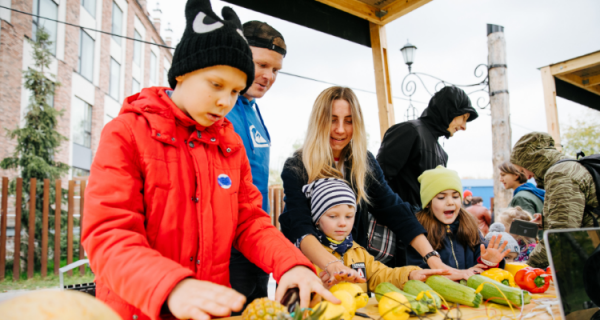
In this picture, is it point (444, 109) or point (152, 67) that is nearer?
point (444, 109)

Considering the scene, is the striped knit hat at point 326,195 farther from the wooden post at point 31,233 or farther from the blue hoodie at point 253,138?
the wooden post at point 31,233

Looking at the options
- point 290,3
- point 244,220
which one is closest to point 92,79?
point 290,3

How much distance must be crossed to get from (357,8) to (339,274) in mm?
3221

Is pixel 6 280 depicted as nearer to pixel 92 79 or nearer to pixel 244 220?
pixel 244 220

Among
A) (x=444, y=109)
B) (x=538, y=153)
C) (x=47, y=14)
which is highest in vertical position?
(x=47, y=14)

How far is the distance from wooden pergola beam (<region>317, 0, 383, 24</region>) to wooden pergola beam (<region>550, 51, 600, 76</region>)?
5254 mm

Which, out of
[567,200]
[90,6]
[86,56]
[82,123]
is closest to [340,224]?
[567,200]

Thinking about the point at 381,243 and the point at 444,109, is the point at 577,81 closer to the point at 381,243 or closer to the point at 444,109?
the point at 444,109

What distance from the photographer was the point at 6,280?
22.2ft

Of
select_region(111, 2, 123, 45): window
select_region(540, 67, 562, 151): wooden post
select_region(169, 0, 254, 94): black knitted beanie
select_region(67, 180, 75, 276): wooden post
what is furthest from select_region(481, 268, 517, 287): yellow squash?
select_region(111, 2, 123, 45): window

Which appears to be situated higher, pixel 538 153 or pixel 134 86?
pixel 134 86

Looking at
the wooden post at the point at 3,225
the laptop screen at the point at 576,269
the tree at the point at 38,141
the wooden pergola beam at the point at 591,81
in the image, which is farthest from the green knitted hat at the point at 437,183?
the tree at the point at 38,141

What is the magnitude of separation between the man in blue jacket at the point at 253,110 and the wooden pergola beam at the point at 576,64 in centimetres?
735

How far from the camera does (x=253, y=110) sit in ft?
6.77
